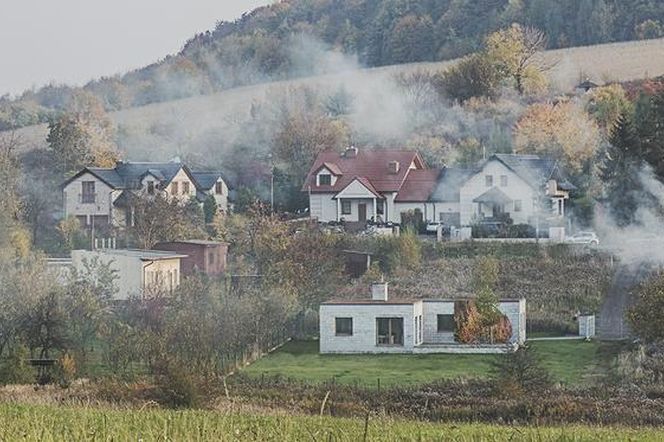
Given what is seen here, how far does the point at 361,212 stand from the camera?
38969 mm

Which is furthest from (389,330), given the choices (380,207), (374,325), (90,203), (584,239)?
(90,203)

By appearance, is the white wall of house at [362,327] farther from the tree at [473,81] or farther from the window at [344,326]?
the tree at [473,81]

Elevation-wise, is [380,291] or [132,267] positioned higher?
[132,267]

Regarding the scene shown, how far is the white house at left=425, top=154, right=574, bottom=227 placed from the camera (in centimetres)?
3672

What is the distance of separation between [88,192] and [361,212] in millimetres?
7557

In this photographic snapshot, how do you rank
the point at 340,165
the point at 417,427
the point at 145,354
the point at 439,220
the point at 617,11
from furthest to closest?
the point at 617,11
the point at 340,165
the point at 439,220
the point at 145,354
the point at 417,427

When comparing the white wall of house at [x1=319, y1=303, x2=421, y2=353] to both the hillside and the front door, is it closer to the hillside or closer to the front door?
the front door

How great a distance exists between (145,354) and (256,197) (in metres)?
17.7

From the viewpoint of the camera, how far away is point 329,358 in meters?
25.2

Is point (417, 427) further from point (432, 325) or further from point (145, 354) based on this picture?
point (432, 325)

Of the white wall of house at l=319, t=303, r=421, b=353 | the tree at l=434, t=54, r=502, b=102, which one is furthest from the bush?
the tree at l=434, t=54, r=502, b=102

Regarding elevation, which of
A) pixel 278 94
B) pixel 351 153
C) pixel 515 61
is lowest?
pixel 351 153

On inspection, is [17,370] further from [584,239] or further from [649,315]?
[584,239]

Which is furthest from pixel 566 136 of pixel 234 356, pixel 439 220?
pixel 234 356
